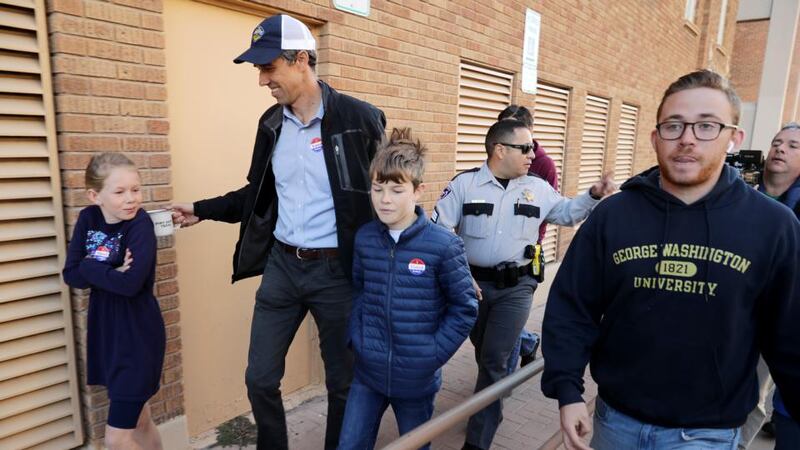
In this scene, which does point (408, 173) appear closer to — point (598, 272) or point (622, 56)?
point (598, 272)

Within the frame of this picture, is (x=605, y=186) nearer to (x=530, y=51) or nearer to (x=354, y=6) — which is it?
(x=354, y=6)

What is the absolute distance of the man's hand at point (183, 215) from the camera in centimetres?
269

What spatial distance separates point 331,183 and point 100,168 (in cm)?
99

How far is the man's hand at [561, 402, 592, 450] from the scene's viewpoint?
171 cm

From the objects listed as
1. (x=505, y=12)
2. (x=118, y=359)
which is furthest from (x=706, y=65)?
(x=118, y=359)

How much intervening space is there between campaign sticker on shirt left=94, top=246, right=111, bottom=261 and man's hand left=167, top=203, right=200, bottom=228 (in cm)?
39

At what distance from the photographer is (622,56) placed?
334 inches

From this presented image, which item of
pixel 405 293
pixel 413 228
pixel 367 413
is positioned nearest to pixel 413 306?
pixel 405 293

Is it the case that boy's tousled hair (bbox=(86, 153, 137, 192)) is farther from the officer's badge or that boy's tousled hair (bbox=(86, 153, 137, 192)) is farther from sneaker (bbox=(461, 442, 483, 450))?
sneaker (bbox=(461, 442, 483, 450))

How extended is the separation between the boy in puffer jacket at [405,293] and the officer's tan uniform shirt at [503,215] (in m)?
0.92

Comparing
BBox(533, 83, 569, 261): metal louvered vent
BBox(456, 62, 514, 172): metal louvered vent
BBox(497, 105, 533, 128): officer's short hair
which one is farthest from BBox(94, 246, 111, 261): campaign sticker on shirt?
BBox(533, 83, 569, 261): metal louvered vent

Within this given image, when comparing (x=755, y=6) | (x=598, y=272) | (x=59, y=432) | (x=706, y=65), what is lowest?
(x=59, y=432)

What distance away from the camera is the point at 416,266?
2283mm

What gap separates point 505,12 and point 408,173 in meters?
3.91
